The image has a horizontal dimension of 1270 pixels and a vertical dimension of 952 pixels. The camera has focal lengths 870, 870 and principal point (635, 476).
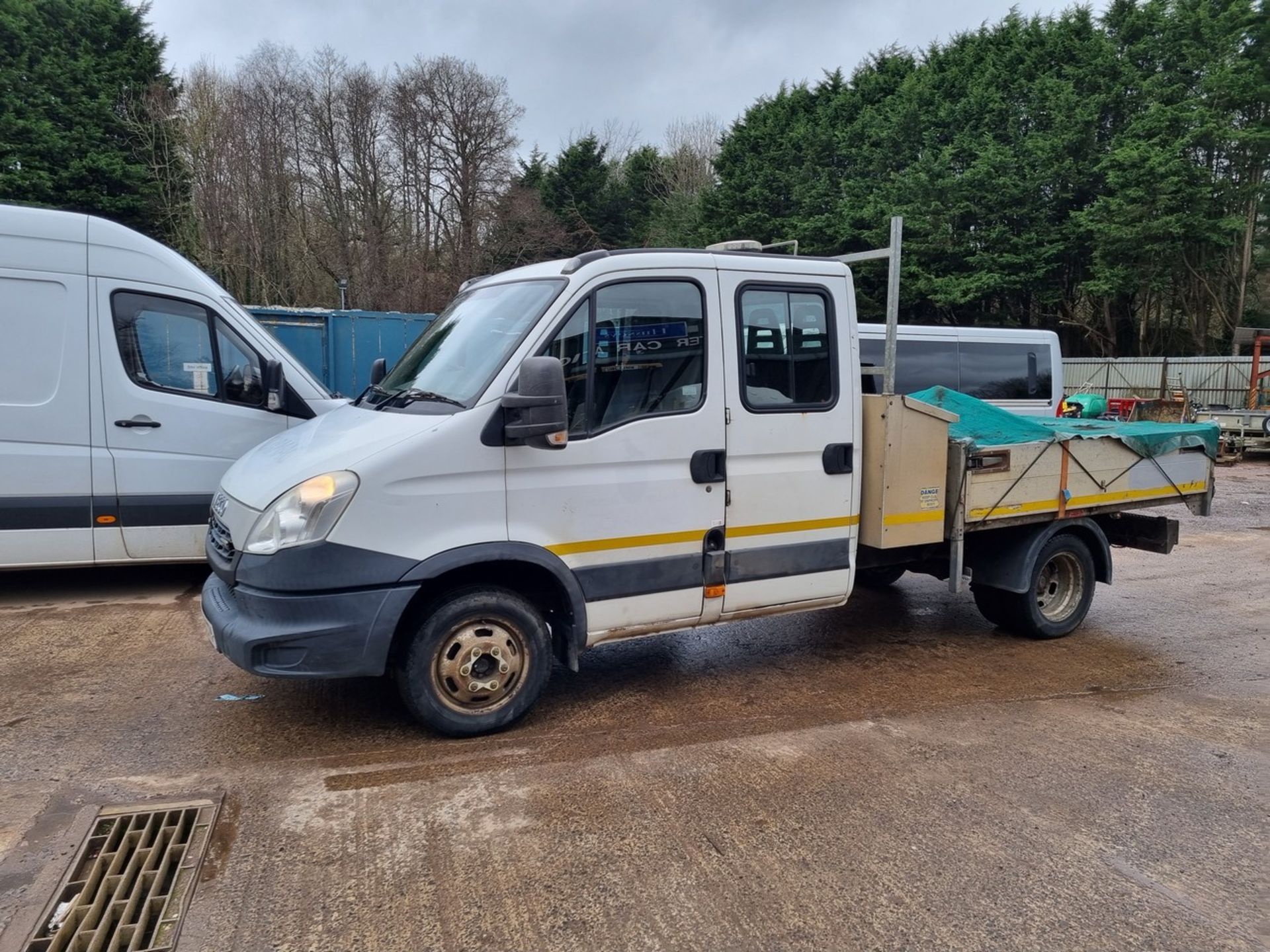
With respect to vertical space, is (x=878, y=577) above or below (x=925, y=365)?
below

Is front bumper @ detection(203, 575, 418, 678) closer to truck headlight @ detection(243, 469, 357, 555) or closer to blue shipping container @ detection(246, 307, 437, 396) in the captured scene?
truck headlight @ detection(243, 469, 357, 555)

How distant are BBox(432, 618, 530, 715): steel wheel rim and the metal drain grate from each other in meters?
1.11

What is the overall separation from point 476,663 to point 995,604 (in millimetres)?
4034

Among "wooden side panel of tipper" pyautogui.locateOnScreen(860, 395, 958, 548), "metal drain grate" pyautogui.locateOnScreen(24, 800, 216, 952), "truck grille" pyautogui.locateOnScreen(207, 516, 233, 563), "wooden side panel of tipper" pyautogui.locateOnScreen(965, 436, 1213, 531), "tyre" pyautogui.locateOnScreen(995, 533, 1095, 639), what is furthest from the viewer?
"tyre" pyautogui.locateOnScreen(995, 533, 1095, 639)

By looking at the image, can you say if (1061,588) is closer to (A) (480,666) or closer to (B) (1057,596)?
(B) (1057,596)

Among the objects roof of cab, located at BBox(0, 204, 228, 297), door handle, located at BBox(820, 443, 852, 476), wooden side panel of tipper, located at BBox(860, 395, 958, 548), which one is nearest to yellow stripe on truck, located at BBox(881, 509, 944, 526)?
wooden side panel of tipper, located at BBox(860, 395, 958, 548)

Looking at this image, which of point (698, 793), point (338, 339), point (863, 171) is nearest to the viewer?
point (698, 793)

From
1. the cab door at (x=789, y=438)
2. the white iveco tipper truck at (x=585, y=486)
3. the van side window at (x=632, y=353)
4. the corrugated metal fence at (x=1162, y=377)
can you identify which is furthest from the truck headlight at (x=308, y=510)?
the corrugated metal fence at (x=1162, y=377)

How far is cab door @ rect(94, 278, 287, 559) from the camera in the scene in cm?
652

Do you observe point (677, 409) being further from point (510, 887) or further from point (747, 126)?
point (747, 126)

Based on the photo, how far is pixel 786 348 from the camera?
16.0ft

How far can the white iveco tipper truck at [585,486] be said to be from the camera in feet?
12.9

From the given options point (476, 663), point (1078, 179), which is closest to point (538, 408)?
→ point (476, 663)

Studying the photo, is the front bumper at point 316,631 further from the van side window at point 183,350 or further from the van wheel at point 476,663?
the van side window at point 183,350
